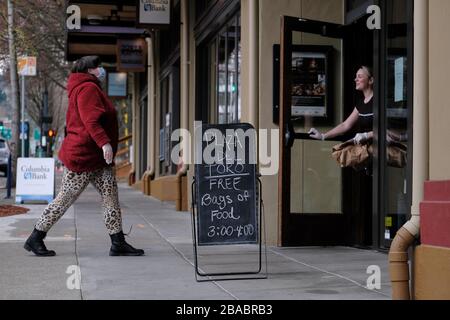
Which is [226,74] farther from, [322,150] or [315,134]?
[315,134]

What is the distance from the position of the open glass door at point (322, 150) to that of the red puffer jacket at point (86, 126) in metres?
2.13

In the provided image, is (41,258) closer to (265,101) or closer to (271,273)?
(271,273)

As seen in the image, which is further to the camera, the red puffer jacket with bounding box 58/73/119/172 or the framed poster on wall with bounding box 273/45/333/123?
the framed poster on wall with bounding box 273/45/333/123

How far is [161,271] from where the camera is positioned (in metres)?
6.66

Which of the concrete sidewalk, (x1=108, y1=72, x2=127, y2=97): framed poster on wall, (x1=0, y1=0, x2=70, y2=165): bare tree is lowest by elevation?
the concrete sidewalk

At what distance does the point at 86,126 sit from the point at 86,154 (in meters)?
0.29

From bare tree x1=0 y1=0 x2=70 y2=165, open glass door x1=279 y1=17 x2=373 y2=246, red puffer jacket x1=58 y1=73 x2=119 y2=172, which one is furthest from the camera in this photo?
bare tree x1=0 y1=0 x2=70 y2=165

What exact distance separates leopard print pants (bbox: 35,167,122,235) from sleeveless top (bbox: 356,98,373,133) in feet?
9.33

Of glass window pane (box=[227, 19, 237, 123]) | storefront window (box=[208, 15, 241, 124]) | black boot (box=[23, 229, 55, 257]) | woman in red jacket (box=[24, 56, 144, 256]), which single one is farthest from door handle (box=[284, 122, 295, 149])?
glass window pane (box=[227, 19, 237, 123])

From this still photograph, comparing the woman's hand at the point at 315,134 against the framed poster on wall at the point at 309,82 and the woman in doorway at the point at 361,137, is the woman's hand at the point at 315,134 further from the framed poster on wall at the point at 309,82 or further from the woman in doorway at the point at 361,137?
the framed poster on wall at the point at 309,82

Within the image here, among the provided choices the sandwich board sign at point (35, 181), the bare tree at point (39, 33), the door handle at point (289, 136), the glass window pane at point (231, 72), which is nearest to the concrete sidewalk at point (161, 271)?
the door handle at point (289, 136)

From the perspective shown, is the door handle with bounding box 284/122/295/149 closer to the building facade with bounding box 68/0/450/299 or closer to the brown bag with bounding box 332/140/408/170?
the building facade with bounding box 68/0/450/299

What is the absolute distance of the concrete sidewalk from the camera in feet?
18.2
